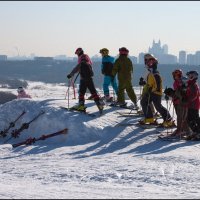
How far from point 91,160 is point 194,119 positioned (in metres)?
3.04

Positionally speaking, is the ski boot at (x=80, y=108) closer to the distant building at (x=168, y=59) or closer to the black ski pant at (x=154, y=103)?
the black ski pant at (x=154, y=103)

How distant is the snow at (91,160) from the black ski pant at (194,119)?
1.50ft

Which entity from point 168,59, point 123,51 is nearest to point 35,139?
point 123,51

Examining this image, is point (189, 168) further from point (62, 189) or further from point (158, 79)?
point (158, 79)

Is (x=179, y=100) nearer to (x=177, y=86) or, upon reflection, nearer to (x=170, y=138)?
(x=177, y=86)

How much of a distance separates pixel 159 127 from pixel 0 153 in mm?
4095

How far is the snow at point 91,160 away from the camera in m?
6.38

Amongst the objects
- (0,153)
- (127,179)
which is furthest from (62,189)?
(0,153)

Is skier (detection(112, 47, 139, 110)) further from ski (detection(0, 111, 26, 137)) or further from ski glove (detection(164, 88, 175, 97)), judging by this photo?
ski (detection(0, 111, 26, 137))

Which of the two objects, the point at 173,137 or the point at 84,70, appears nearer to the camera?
the point at 173,137

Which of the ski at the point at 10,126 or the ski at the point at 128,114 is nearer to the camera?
the ski at the point at 10,126

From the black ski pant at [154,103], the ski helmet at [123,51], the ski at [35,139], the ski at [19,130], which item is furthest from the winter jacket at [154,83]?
the ski at [19,130]

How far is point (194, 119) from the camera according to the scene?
33.3 ft

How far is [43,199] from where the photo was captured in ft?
18.8
